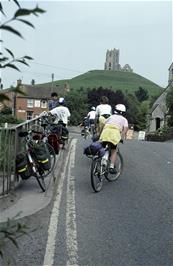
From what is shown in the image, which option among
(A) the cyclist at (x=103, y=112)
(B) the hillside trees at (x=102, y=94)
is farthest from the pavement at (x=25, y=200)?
(B) the hillside trees at (x=102, y=94)

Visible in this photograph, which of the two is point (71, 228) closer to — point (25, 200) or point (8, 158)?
point (25, 200)

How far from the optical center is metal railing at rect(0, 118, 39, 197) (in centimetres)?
883

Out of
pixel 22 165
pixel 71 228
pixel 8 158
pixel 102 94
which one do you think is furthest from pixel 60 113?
pixel 102 94

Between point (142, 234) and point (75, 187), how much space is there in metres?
3.50

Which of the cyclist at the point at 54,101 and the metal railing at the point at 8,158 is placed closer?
the metal railing at the point at 8,158

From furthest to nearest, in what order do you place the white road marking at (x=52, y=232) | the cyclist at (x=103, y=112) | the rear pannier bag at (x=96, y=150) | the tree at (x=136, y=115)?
the tree at (x=136, y=115) → the cyclist at (x=103, y=112) → the rear pannier bag at (x=96, y=150) → the white road marking at (x=52, y=232)

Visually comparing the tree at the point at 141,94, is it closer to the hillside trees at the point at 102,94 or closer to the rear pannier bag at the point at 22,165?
the hillside trees at the point at 102,94

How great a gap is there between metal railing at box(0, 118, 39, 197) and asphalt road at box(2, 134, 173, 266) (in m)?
0.87

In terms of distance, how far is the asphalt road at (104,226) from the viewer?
5930mm

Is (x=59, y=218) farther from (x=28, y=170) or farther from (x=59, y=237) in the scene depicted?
(x=28, y=170)

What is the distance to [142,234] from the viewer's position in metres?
6.94

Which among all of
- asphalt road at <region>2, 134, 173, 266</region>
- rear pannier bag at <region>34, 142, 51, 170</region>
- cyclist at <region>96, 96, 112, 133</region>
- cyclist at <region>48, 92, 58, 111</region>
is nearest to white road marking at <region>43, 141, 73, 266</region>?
asphalt road at <region>2, 134, 173, 266</region>

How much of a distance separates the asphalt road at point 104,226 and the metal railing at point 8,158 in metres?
0.87

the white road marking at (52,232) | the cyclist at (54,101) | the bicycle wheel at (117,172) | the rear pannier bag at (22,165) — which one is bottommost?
the white road marking at (52,232)
